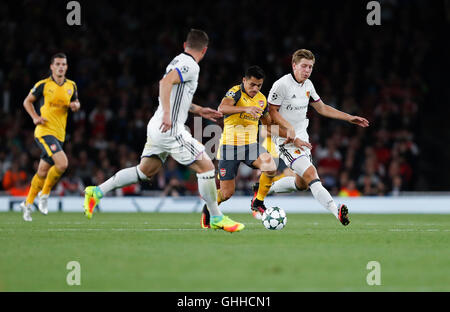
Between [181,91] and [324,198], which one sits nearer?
[181,91]

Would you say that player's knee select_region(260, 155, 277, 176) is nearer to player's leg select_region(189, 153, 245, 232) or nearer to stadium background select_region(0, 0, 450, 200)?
player's leg select_region(189, 153, 245, 232)

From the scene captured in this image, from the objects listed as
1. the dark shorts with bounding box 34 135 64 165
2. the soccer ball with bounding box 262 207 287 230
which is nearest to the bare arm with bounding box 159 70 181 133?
the soccer ball with bounding box 262 207 287 230

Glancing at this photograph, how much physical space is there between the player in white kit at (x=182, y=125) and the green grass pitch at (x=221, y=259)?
0.58 metres

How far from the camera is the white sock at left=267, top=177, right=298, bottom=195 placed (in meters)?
10.4

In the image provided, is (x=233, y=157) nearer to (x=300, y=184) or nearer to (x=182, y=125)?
(x=300, y=184)

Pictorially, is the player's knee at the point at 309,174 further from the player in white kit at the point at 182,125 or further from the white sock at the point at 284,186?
the player in white kit at the point at 182,125

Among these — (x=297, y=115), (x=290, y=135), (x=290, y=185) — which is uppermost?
(x=297, y=115)

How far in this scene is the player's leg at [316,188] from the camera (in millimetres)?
8891

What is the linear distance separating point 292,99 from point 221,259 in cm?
404

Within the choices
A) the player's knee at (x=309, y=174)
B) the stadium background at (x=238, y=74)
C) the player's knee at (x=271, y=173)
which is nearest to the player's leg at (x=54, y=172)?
the player's knee at (x=271, y=173)

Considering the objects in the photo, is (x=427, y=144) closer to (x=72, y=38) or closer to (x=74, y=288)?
(x=72, y=38)

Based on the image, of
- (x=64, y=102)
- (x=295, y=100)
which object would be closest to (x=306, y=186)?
(x=295, y=100)

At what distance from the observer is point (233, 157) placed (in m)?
9.93

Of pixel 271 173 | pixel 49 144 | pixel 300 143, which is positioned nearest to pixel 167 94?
pixel 300 143
